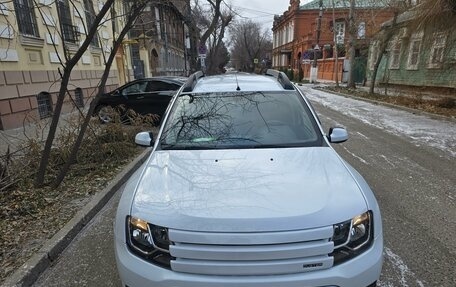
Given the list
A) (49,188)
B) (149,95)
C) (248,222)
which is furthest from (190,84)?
(149,95)

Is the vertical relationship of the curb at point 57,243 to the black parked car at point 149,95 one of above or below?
below

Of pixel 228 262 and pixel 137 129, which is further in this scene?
pixel 137 129

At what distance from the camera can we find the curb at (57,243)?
8.91 feet

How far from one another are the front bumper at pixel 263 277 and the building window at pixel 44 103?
34.3 feet

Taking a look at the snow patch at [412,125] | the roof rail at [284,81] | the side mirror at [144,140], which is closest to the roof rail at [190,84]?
the side mirror at [144,140]

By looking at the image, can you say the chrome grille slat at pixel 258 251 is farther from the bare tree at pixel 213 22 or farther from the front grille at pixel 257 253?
the bare tree at pixel 213 22

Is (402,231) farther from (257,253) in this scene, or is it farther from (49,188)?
(49,188)

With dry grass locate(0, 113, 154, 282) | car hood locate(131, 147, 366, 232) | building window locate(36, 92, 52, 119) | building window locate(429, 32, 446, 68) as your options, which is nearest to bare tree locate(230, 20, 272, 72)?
building window locate(429, 32, 446, 68)

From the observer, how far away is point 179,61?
44156mm

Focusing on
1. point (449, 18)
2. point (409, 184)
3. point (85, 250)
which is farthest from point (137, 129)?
point (449, 18)

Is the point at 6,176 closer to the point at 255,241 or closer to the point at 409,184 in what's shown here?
the point at 255,241

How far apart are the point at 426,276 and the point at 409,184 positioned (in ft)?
7.90

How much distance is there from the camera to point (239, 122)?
3197 millimetres

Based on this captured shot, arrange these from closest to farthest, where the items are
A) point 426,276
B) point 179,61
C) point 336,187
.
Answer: point 336,187 < point 426,276 < point 179,61
